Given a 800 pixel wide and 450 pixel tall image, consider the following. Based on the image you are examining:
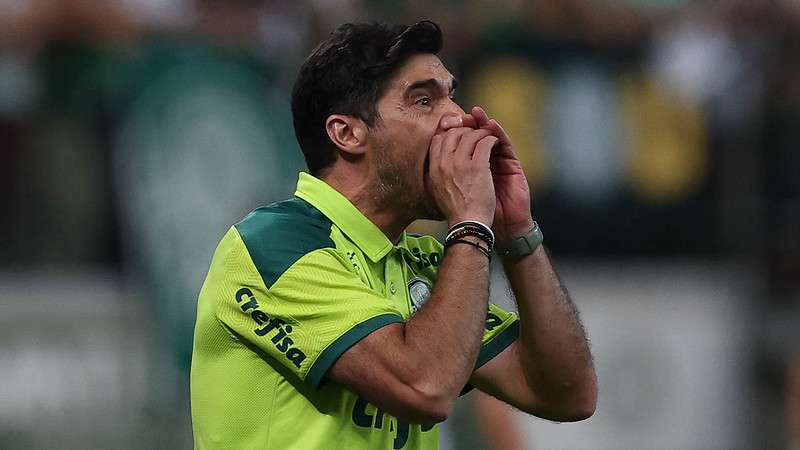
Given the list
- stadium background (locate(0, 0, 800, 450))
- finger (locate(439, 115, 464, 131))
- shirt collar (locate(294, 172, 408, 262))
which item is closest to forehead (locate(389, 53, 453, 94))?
finger (locate(439, 115, 464, 131))

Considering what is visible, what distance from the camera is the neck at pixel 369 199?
436cm

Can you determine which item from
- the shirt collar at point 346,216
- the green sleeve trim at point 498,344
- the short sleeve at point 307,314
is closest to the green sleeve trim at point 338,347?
the short sleeve at point 307,314

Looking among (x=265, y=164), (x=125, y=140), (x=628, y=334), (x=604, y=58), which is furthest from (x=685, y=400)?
(x=125, y=140)

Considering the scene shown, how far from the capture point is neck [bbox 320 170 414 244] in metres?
4.36

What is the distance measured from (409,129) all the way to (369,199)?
9.8 inches

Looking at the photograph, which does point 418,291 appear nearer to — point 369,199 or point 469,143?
point 369,199

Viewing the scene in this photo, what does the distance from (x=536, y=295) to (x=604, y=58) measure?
6.20 metres

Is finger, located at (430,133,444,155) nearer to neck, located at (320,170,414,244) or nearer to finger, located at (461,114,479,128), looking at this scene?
finger, located at (461,114,479,128)

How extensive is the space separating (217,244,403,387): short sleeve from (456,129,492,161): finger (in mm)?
494

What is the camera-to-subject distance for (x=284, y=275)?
3.99 metres

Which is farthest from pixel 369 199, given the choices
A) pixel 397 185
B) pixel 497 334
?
pixel 497 334

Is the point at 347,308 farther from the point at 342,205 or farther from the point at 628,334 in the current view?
the point at 628,334

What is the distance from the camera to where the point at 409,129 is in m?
4.30

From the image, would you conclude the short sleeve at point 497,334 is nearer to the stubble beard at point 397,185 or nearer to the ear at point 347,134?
the stubble beard at point 397,185
